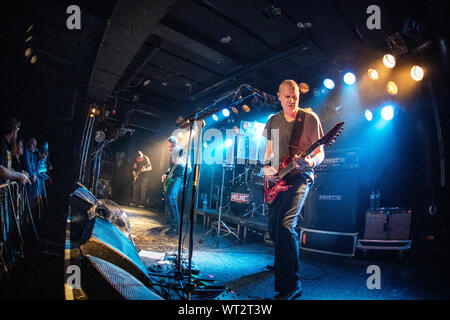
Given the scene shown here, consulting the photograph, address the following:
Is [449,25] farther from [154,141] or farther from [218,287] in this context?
[154,141]

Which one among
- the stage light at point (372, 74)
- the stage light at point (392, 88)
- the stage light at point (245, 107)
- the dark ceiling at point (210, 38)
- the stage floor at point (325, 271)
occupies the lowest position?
the stage floor at point (325, 271)

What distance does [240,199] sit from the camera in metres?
6.15

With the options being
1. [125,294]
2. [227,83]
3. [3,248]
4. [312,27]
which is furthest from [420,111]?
[3,248]

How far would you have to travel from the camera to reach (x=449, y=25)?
348cm

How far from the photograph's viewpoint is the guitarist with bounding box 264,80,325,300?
2047 millimetres

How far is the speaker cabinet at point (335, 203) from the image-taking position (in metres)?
4.03

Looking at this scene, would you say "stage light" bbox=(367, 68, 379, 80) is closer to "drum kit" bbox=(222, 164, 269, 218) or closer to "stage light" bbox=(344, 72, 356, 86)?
"stage light" bbox=(344, 72, 356, 86)

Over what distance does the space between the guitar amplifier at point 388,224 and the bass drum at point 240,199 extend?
287 cm

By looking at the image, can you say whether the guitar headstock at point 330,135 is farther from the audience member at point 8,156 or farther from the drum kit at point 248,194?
the audience member at point 8,156

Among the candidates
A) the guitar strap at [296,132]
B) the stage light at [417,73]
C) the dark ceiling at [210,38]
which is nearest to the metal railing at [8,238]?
the guitar strap at [296,132]

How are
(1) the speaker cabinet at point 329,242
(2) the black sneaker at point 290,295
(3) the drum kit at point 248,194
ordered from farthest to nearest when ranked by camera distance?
(3) the drum kit at point 248,194, (1) the speaker cabinet at point 329,242, (2) the black sneaker at point 290,295

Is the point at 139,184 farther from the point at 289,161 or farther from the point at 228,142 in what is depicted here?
the point at 289,161

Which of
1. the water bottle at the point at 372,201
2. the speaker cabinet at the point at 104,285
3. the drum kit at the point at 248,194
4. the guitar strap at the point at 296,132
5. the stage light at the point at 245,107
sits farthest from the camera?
the stage light at the point at 245,107

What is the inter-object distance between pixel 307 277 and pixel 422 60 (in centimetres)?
461
